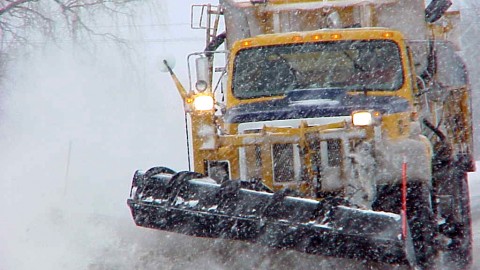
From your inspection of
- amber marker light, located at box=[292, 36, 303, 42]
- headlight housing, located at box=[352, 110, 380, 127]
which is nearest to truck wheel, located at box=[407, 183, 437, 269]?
headlight housing, located at box=[352, 110, 380, 127]

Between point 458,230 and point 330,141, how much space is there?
194 cm

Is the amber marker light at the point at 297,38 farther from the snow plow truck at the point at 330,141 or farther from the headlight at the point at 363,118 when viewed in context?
the headlight at the point at 363,118

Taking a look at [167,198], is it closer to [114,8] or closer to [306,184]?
[306,184]

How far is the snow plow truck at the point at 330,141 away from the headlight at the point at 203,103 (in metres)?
0.01

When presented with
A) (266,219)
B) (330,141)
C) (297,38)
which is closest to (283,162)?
(330,141)

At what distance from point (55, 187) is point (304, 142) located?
7.05 meters

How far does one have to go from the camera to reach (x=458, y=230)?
790cm

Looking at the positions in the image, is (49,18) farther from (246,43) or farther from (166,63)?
(246,43)

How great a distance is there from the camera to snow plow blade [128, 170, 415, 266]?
5.54 meters

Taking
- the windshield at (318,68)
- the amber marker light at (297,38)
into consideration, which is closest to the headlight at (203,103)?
the windshield at (318,68)

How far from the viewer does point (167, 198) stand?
6.40 metres

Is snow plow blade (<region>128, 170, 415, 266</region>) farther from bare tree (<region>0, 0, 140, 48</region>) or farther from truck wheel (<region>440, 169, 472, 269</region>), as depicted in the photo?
bare tree (<region>0, 0, 140, 48</region>)

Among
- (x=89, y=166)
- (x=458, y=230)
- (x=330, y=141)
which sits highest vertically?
(x=330, y=141)

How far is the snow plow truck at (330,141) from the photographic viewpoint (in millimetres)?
5871
